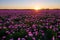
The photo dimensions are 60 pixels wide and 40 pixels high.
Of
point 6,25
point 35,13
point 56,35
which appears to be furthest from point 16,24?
point 35,13

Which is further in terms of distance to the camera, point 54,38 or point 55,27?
point 55,27

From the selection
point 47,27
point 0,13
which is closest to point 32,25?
point 47,27

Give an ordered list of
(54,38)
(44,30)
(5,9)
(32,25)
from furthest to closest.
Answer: (5,9)
(32,25)
(44,30)
(54,38)

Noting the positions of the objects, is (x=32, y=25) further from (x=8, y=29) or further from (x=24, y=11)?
(x=24, y=11)

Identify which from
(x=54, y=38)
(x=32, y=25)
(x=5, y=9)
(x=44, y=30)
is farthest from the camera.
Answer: (x=5, y=9)

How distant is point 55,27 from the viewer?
1.50 meters

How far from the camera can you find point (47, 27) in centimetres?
149

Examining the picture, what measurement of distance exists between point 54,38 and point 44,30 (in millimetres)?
142

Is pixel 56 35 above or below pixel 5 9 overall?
below

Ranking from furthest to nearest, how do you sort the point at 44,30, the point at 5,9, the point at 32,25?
the point at 5,9
the point at 32,25
the point at 44,30

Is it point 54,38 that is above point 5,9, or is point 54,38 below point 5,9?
below

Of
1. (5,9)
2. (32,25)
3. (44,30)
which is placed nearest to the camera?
(44,30)

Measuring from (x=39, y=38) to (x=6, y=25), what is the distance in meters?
0.38

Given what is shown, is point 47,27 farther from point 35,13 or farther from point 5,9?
point 5,9
